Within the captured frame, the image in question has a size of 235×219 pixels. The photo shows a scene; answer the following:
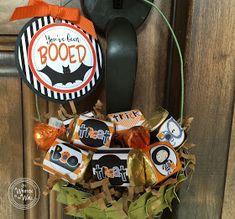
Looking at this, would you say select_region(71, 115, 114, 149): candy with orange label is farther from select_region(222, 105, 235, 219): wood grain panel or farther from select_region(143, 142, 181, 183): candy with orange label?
select_region(222, 105, 235, 219): wood grain panel

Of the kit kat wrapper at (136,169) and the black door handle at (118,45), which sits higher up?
the black door handle at (118,45)

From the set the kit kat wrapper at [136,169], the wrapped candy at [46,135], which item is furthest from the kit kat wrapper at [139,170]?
the wrapped candy at [46,135]

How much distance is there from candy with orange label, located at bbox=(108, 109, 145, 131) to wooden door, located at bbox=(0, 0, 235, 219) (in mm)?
117

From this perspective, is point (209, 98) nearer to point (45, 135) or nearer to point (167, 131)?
point (167, 131)

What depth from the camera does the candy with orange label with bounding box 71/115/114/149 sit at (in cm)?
53

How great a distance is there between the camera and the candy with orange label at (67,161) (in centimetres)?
51

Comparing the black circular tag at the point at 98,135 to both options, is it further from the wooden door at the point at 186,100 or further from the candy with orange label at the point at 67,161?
the wooden door at the point at 186,100

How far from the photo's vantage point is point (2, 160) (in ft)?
2.29

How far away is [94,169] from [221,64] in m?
0.27

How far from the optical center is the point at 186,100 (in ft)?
2.13

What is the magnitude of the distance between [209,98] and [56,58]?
0.25 metres

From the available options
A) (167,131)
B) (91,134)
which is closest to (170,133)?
(167,131)

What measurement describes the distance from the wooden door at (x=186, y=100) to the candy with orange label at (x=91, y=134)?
16cm

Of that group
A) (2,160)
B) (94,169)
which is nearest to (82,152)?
(94,169)
